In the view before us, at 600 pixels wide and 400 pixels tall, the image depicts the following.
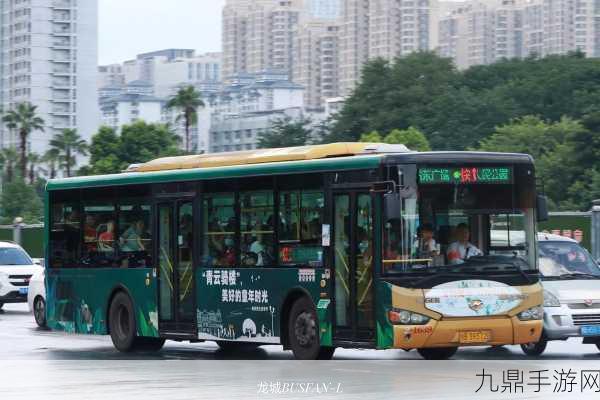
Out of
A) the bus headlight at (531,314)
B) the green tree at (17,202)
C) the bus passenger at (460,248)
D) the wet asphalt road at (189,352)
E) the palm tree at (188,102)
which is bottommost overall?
the wet asphalt road at (189,352)

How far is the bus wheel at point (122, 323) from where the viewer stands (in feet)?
68.5

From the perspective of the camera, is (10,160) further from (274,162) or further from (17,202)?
(274,162)

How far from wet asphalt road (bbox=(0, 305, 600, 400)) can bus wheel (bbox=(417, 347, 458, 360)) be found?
1.30 ft

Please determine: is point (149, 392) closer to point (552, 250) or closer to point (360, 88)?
point (552, 250)

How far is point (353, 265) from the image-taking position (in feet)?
54.7

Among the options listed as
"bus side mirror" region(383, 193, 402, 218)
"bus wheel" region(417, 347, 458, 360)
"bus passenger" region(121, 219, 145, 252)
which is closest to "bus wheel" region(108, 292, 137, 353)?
"bus passenger" region(121, 219, 145, 252)

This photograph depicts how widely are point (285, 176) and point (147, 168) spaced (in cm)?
387

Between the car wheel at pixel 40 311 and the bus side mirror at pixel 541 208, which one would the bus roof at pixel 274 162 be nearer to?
the bus side mirror at pixel 541 208

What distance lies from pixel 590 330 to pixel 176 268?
18.6ft

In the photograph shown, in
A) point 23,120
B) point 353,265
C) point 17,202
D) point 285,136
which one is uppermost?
point 23,120

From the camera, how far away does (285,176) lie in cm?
1786

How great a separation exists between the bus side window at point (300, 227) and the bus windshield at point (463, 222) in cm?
136

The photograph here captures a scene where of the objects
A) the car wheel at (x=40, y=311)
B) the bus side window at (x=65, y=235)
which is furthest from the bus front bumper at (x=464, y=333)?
the car wheel at (x=40, y=311)

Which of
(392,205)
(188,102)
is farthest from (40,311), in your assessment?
(188,102)
